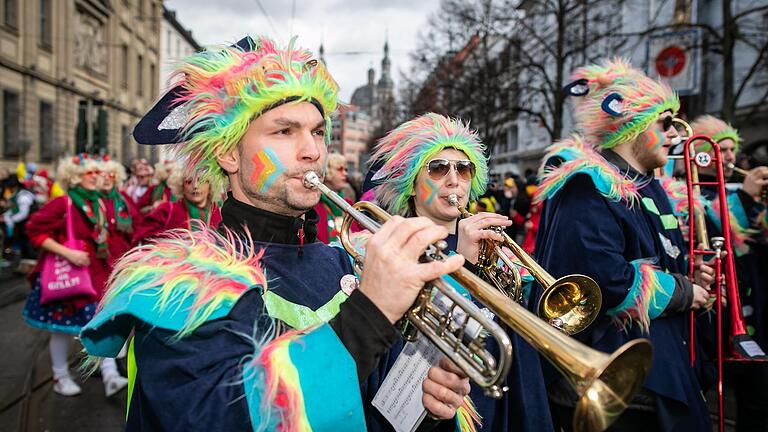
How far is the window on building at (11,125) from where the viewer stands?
69.6ft

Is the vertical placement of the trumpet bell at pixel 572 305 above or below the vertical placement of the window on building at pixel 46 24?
below

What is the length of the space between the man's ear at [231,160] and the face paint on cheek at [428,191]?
1.47 metres

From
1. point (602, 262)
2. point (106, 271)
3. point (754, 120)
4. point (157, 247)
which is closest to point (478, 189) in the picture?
point (602, 262)

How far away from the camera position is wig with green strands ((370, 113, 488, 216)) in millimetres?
3334

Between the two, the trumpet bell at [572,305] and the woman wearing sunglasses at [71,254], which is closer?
the trumpet bell at [572,305]

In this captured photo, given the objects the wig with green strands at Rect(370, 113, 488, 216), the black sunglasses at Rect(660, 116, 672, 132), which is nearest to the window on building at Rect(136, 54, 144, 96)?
the wig with green strands at Rect(370, 113, 488, 216)

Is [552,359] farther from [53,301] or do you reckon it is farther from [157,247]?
[53,301]

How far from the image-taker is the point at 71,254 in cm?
516

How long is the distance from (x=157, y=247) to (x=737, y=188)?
15.3 feet

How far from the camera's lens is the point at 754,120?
1795 cm

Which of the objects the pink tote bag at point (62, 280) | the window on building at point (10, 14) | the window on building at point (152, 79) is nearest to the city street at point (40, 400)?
the pink tote bag at point (62, 280)

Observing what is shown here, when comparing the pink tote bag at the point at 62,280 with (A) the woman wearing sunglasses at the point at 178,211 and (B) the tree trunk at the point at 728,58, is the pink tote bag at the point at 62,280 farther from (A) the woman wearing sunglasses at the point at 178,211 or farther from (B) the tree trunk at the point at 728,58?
(B) the tree trunk at the point at 728,58

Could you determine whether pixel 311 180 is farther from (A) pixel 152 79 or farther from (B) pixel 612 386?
(A) pixel 152 79

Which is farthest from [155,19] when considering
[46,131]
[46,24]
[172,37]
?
[46,131]
